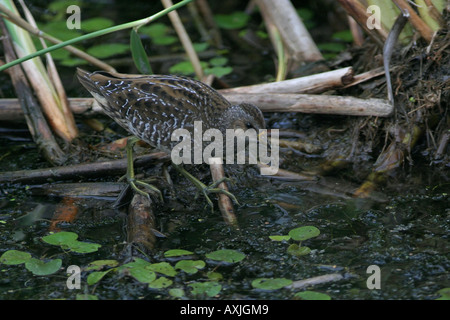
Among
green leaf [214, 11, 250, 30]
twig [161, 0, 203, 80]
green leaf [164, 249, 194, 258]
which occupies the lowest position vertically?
green leaf [164, 249, 194, 258]

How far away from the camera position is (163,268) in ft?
11.7

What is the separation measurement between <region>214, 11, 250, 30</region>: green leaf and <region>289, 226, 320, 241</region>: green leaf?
414cm

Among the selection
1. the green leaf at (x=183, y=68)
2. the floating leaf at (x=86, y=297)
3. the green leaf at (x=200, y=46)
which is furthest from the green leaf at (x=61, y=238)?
the green leaf at (x=200, y=46)

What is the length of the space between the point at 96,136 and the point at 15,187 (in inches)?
35.2

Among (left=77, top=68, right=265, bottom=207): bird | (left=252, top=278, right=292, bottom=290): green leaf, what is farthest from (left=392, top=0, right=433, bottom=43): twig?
(left=252, top=278, right=292, bottom=290): green leaf

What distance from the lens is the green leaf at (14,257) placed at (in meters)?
3.71

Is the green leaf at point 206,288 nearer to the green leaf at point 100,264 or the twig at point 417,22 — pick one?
the green leaf at point 100,264

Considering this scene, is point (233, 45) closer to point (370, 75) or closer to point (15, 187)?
point (370, 75)

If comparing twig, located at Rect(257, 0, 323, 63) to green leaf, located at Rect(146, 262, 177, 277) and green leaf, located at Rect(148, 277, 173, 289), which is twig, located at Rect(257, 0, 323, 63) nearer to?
green leaf, located at Rect(146, 262, 177, 277)

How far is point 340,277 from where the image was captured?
→ 346cm

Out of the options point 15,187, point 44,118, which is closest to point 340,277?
point 15,187

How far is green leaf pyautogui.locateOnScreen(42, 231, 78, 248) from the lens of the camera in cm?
390

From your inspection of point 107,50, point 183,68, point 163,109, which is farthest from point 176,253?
point 107,50

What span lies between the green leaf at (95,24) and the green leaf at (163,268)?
4.14 metres
